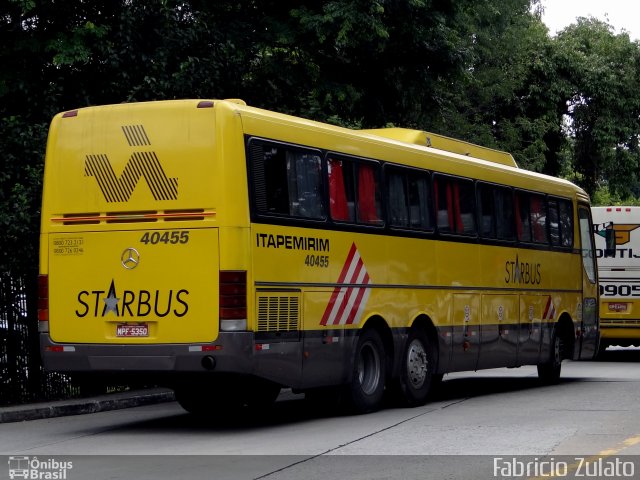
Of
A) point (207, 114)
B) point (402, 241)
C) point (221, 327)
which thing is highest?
point (207, 114)

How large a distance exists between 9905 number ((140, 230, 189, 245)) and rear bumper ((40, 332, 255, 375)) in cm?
107

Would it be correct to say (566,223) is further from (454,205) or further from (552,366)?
(454,205)

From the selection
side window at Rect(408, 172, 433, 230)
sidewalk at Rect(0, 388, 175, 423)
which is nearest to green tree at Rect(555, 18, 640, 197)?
side window at Rect(408, 172, 433, 230)

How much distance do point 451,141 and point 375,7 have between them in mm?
2949

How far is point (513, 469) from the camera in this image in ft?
32.8

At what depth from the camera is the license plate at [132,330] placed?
13273 mm

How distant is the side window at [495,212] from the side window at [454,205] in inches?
12.2

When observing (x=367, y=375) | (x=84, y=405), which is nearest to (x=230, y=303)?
(x=367, y=375)

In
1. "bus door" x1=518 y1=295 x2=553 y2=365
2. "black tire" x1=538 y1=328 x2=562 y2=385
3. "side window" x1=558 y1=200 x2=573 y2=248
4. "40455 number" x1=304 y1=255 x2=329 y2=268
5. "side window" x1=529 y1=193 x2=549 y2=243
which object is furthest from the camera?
"side window" x1=558 y1=200 x2=573 y2=248

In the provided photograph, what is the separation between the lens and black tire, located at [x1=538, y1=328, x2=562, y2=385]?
20891 millimetres

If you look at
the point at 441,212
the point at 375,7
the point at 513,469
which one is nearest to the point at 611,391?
the point at 441,212

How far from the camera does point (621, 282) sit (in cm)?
2753

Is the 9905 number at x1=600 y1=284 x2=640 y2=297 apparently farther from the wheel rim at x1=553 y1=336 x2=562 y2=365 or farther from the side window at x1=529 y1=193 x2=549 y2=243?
the side window at x1=529 y1=193 x2=549 y2=243

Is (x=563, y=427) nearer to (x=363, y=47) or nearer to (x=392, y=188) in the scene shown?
(x=392, y=188)
